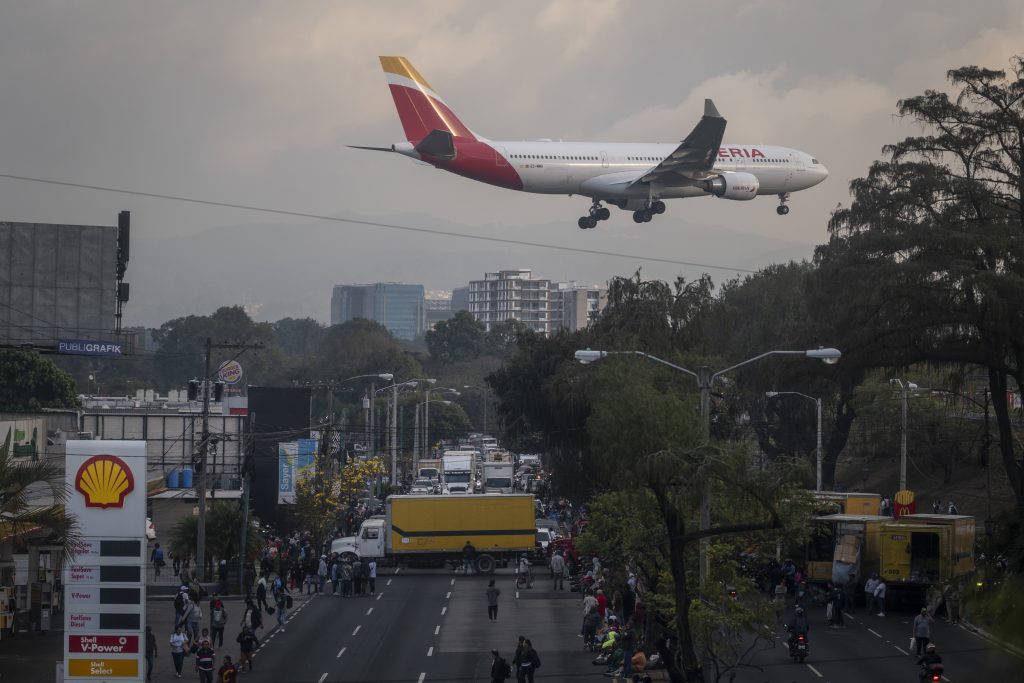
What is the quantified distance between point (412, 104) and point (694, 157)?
1389 centimetres

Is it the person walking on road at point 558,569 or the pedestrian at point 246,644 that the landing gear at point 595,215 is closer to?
the person walking on road at point 558,569

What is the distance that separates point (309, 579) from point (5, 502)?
2401cm

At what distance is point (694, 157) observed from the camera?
183 ft

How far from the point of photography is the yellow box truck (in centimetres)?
4738

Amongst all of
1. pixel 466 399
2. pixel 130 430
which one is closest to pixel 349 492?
pixel 130 430

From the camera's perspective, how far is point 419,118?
6159 cm

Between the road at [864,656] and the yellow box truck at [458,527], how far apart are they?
1269 cm

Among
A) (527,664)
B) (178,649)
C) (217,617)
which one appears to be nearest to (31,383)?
(217,617)

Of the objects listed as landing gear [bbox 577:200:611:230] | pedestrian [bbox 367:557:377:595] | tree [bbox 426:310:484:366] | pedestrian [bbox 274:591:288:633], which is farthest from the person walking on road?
tree [bbox 426:310:484:366]

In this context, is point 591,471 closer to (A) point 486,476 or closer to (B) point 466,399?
(A) point 486,476

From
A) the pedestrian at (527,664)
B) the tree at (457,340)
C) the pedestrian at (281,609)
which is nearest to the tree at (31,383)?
the pedestrian at (281,609)

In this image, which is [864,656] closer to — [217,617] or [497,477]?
[217,617]

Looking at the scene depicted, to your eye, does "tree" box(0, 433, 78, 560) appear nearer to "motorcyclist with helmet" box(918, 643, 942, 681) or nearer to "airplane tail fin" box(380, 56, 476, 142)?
"motorcyclist with helmet" box(918, 643, 942, 681)

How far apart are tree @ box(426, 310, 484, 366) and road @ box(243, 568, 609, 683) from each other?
449 feet
